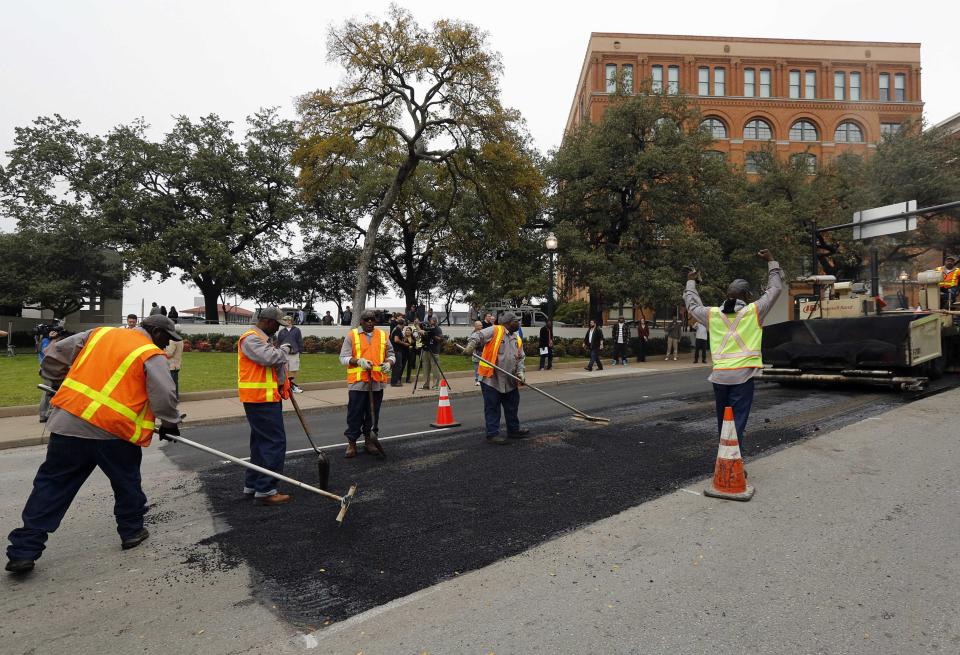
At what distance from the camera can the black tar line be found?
3.55m

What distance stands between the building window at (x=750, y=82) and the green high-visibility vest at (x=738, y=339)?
50312 mm

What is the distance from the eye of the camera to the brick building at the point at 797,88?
46.9 metres

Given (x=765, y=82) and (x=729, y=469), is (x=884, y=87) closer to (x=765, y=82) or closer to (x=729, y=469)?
(x=765, y=82)

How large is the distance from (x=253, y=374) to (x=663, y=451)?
4.67 m

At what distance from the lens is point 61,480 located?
3816mm

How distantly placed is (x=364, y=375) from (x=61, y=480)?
3377mm

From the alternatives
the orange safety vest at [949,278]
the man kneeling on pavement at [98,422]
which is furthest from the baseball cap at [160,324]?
the orange safety vest at [949,278]

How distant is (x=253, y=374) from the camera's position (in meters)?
5.20

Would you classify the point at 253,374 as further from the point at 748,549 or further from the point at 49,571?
the point at 748,549

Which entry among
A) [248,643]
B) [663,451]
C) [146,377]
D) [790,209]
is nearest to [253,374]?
[146,377]

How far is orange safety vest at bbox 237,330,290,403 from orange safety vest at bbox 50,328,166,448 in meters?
1.11

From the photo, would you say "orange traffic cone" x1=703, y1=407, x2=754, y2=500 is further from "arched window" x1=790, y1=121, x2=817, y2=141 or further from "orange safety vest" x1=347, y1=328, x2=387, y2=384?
"arched window" x1=790, y1=121, x2=817, y2=141

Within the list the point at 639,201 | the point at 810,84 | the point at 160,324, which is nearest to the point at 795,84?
the point at 810,84

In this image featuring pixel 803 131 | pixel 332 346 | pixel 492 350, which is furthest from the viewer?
pixel 803 131
